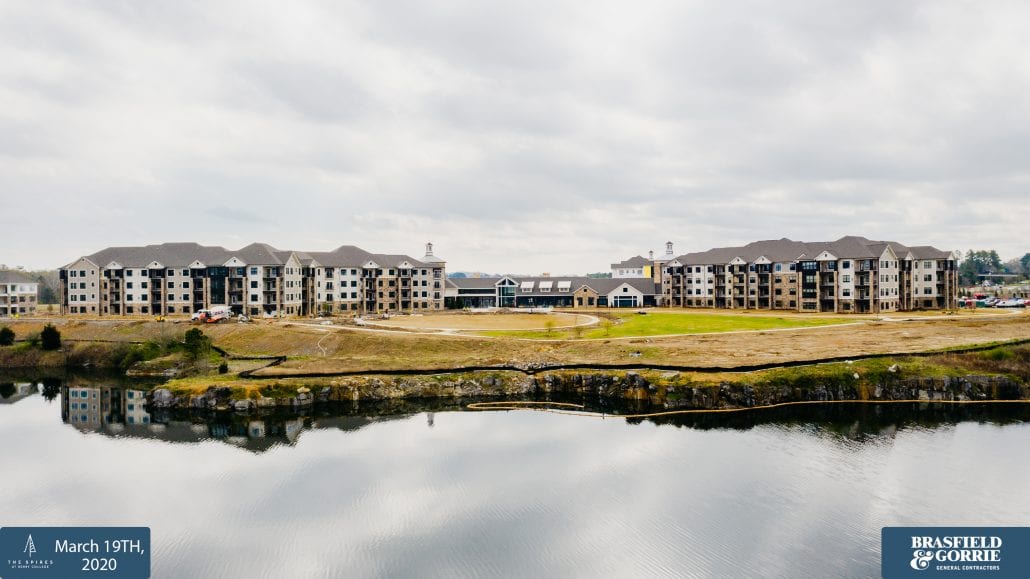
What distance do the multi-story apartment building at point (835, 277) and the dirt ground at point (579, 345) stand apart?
2232cm

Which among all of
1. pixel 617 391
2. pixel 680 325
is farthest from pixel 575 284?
pixel 617 391

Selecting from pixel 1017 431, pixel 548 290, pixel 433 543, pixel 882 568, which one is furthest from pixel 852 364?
pixel 548 290

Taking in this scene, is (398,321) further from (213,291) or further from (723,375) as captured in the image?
(723,375)

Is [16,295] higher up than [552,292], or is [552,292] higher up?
[16,295]

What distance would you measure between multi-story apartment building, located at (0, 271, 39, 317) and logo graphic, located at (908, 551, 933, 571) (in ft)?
473

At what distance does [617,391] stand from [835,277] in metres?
73.7

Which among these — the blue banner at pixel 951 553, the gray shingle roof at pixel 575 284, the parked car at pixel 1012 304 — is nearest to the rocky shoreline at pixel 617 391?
the blue banner at pixel 951 553

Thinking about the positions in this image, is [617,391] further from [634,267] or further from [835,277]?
[634,267]

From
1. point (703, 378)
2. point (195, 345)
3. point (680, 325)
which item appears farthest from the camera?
point (680, 325)

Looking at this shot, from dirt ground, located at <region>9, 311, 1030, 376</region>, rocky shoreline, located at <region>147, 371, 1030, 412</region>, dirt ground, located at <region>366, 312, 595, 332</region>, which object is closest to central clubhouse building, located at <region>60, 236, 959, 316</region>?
dirt ground, located at <region>366, 312, 595, 332</region>

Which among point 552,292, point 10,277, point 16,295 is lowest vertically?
point 552,292

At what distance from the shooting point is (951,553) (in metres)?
25.1

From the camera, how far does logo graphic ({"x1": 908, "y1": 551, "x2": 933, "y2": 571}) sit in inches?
950

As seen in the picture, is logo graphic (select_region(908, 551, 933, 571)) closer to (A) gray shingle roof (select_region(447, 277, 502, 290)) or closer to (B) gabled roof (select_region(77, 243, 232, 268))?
(B) gabled roof (select_region(77, 243, 232, 268))
